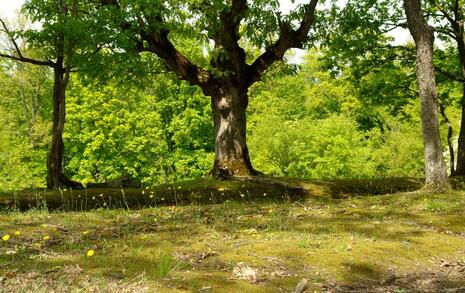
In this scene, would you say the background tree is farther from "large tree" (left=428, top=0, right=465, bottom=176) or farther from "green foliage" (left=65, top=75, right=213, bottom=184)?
"green foliage" (left=65, top=75, right=213, bottom=184)

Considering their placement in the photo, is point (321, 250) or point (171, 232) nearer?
point (321, 250)

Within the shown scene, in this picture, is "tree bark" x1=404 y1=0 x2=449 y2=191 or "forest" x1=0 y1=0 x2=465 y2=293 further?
"tree bark" x1=404 y1=0 x2=449 y2=191

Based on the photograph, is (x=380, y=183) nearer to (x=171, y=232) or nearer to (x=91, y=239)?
(x=171, y=232)

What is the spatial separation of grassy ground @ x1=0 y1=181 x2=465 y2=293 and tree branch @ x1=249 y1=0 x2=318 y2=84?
22.7 ft

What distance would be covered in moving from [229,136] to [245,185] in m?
2.32

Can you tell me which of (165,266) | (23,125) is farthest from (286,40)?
(23,125)

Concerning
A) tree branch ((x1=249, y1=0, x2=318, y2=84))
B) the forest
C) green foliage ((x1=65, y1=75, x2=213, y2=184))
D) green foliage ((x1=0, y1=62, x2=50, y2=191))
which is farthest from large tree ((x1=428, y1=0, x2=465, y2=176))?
green foliage ((x1=0, y1=62, x2=50, y2=191))

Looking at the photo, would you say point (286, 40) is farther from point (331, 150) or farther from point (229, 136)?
point (331, 150)

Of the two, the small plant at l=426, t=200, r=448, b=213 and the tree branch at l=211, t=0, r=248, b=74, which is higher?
the tree branch at l=211, t=0, r=248, b=74

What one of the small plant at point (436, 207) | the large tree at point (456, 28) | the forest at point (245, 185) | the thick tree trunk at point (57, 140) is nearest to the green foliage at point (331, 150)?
the forest at point (245, 185)

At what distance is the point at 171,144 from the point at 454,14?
2785 cm

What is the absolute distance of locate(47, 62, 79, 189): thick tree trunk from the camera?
13609mm

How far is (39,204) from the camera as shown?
443 inches

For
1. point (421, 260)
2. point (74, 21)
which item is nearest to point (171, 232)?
point (421, 260)
